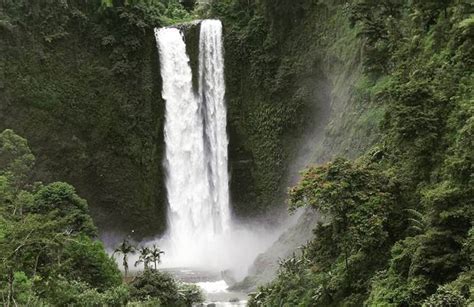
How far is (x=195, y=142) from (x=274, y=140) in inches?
242

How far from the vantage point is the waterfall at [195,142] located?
4156 cm

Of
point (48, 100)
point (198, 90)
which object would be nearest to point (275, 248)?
point (198, 90)

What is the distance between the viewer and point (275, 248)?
31.7 metres

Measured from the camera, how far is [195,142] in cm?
4234

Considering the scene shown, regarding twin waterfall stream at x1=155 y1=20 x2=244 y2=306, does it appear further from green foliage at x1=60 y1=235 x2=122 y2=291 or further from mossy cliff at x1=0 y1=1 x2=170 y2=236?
green foliage at x1=60 y1=235 x2=122 y2=291

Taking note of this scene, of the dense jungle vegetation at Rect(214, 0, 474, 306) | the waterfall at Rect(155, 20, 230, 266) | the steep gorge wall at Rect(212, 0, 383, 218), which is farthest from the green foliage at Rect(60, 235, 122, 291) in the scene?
the steep gorge wall at Rect(212, 0, 383, 218)

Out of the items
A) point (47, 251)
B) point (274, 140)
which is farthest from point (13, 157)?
point (274, 140)

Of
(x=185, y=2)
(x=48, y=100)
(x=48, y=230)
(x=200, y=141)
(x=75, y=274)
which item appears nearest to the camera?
(x=48, y=230)

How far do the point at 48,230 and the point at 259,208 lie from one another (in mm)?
25982

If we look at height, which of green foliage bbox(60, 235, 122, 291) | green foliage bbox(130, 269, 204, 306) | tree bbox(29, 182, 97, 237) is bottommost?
green foliage bbox(130, 269, 204, 306)

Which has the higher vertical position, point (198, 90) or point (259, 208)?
point (198, 90)

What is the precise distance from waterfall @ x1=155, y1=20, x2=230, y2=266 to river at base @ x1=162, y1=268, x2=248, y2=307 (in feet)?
16.7

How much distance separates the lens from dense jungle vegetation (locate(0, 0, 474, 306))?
1670 centimetres

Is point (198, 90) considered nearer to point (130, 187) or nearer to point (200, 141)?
point (200, 141)
